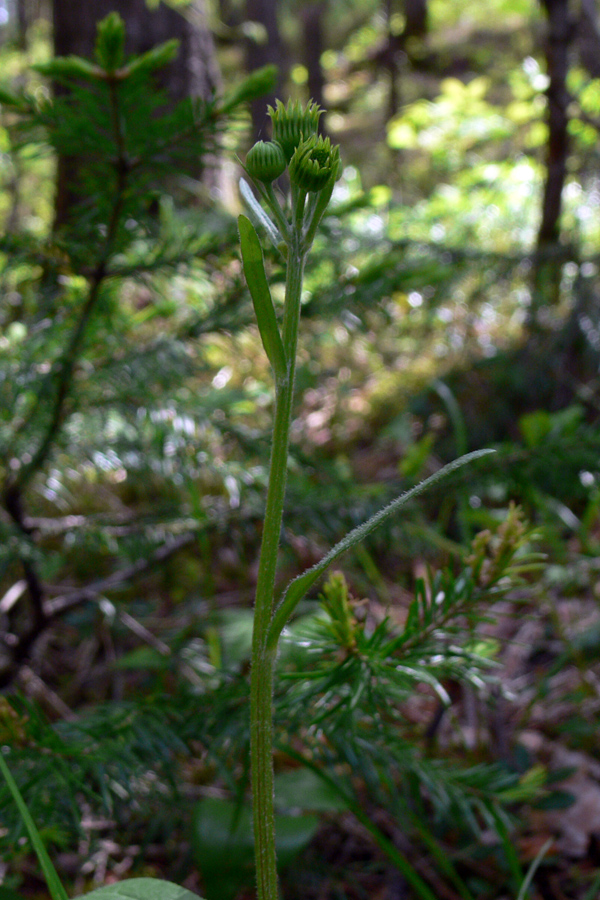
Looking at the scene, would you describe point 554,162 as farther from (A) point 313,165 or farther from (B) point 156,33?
(A) point 313,165

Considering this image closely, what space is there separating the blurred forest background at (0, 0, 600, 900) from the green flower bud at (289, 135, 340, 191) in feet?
1.10

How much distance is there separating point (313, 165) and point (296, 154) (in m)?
0.02

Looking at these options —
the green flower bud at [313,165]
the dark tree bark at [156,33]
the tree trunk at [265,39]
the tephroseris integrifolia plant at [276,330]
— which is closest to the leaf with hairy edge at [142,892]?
the tephroseris integrifolia plant at [276,330]

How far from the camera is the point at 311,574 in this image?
0.45 meters

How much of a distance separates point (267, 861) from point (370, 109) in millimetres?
9418

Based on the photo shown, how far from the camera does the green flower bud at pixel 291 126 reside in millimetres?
464

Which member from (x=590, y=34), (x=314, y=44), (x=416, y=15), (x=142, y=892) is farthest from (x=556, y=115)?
(x=416, y=15)

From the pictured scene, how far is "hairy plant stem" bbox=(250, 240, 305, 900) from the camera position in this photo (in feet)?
1.52

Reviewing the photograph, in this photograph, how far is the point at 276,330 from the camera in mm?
456

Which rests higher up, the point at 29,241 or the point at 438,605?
the point at 29,241

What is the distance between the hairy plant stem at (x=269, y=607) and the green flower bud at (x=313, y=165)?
0.15 ft

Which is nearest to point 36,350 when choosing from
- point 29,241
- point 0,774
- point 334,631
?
point 29,241

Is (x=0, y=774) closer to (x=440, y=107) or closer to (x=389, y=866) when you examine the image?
(x=389, y=866)

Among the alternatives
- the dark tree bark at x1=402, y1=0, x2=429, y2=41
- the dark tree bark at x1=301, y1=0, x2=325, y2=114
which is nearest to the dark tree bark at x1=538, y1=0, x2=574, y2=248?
the dark tree bark at x1=301, y1=0, x2=325, y2=114
